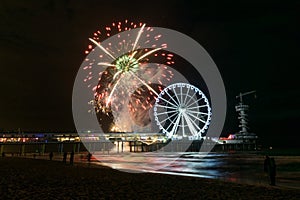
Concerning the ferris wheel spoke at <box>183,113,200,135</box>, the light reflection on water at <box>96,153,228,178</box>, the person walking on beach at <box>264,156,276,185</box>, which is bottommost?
the light reflection on water at <box>96,153,228,178</box>

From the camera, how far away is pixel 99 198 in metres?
10.3

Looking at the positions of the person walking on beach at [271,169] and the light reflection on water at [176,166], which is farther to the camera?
the light reflection on water at [176,166]

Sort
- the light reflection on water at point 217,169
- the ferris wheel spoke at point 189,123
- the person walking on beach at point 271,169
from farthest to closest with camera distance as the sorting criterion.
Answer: the ferris wheel spoke at point 189,123 → the light reflection on water at point 217,169 → the person walking on beach at point 271,169

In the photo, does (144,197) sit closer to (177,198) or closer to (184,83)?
(177,198)

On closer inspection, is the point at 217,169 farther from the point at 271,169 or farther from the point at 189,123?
the point at 189,123

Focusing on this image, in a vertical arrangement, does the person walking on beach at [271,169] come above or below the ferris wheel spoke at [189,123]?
below

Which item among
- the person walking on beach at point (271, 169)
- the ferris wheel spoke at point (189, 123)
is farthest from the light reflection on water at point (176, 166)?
the ferris wheel spoke at point (189, 123)

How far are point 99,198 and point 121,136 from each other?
95102 millimetres

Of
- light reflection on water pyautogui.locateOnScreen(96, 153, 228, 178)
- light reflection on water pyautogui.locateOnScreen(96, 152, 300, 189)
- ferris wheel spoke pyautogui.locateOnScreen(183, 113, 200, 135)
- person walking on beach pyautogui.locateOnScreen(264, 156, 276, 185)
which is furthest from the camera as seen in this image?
ferris wheel spoke pyautogui.locateOnScreen(183, 113, 200, 135)

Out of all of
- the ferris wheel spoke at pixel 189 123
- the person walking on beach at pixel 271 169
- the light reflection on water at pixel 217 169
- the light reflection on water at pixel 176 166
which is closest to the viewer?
the person walking on beach at pixel 271 169

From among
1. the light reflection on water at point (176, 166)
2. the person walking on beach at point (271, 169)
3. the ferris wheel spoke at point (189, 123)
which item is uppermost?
the ferris wheel spoke at point (189, 123)

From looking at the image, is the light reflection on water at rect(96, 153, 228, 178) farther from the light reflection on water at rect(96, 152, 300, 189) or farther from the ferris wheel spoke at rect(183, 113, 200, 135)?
the ferris wheel spoke at rect(183, 113, 200, 135)

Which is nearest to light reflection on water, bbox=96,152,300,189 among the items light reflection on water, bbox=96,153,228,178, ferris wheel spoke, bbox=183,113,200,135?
light reflection on water, bbox=96,153,228,178

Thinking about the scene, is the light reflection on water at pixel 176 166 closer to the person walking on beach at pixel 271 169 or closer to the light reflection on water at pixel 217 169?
the light reflection on water at pixel 217 169
